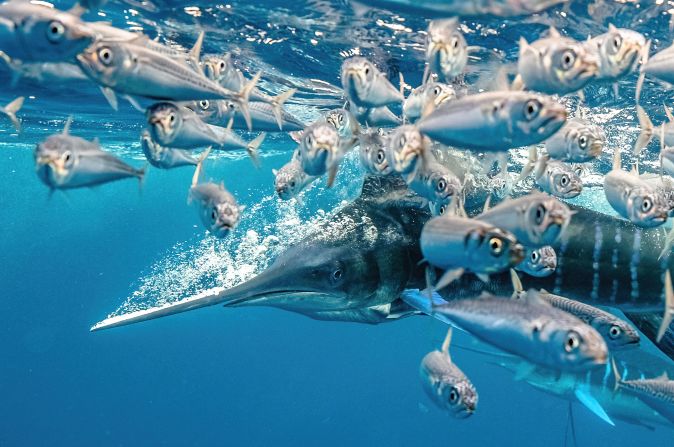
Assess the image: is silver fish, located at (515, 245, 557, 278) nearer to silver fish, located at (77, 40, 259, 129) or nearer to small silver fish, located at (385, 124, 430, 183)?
small silver fish, located at (385, 124, 430, 183)

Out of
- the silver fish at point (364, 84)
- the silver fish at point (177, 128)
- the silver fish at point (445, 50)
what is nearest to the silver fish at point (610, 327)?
the silver fish at point (445, 50)

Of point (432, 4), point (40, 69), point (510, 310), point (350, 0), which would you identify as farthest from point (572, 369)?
point (350, 0)

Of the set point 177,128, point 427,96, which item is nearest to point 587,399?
point 427,96

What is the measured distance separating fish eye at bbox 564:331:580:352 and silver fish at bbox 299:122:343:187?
1.66 metres

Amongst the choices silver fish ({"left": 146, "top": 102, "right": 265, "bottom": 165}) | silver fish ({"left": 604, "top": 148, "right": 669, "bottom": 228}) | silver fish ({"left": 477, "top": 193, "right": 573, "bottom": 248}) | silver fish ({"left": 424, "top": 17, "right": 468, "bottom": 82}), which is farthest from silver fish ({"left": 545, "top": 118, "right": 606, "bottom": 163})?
silver fish ({"left": 146, "top": 102, "right": 265, "bottom": 165})

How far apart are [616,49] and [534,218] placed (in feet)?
4.52

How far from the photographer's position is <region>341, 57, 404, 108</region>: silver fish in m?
3.59

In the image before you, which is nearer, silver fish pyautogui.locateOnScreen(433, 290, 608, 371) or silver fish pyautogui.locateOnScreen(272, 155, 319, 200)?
silver fish pyautogui.locateOnScreen(433, 290, 608, 371)

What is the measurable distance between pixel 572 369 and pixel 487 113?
1.20m

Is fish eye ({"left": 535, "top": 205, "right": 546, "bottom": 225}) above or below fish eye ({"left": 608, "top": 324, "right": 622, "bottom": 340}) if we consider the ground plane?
above

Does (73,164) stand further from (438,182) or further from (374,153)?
(438,182)

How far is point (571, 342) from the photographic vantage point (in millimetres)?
2436

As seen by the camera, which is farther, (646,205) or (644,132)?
(644,132)

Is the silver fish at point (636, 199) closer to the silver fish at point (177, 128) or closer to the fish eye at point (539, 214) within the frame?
the fish eye at point (539, 214)
